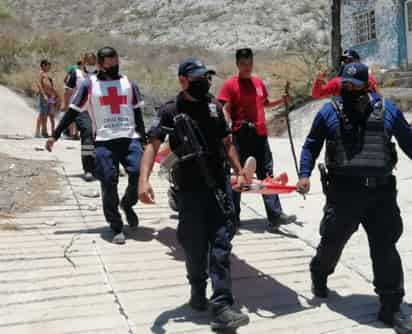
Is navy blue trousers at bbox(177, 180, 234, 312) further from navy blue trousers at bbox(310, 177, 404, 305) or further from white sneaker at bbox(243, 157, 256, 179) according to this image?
navy blue trousers at bbox(310, 177, 404, 305)

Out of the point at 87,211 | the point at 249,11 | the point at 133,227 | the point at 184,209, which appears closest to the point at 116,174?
the point at 133,227

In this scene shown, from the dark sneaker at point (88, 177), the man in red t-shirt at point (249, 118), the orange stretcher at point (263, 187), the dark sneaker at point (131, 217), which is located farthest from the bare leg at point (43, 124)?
the orange stretcher at point (263, 187)

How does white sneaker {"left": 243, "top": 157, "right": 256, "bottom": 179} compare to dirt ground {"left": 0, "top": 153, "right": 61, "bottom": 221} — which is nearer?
white sneaker {"left": 243, "top": 157, "right": 256, "bottom": 179}

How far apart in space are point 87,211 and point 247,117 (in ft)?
7.23

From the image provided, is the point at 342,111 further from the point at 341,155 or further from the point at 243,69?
the point at 243,69

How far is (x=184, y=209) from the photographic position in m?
4.03

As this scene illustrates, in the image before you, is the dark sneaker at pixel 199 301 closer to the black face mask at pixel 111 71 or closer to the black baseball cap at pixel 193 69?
the black baseball cap at pixel 193 69

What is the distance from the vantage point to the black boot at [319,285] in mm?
4344

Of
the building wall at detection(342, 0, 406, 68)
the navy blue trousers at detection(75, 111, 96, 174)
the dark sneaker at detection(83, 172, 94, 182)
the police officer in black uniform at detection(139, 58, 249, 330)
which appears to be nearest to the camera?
the police officer in black uniform at detection(139, 58, 249, 330)

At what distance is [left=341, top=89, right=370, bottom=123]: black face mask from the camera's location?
3906 mm

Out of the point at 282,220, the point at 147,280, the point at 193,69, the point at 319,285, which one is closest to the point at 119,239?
the point at 147,280

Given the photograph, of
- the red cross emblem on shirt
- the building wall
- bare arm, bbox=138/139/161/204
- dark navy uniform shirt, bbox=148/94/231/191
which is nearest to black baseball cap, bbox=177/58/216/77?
dark navy uniform shirt, bbox=148/94/231/191

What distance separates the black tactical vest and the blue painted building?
15574 mm

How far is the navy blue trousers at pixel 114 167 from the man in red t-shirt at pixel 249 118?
101 centimetres
